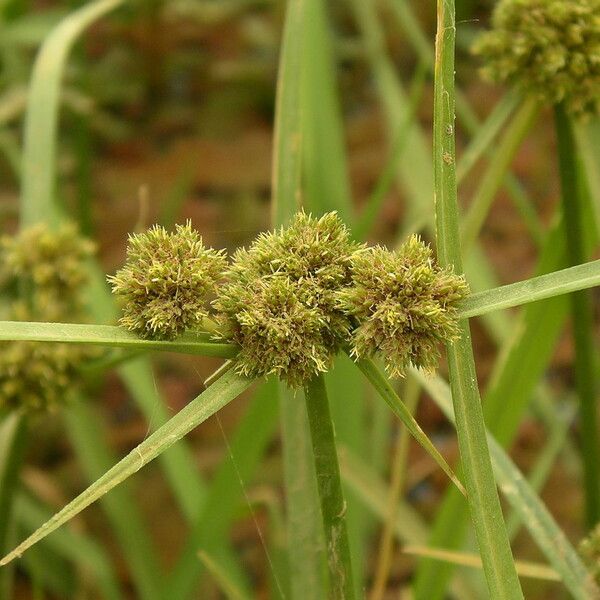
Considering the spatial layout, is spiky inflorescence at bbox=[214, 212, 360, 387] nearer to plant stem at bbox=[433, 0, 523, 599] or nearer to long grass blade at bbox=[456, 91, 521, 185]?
plant stem at bbox=[433, 0, 523, 599]

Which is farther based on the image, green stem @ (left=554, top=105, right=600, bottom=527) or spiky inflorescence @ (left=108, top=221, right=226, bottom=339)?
green stem @ (left=554, top=105, right=600, bottom=527)

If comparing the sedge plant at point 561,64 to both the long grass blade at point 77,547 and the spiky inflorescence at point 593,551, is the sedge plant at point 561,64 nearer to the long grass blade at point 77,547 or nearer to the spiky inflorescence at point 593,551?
the spiky inflorescence at point 593,551

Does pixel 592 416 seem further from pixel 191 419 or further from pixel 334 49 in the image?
pixel 334 49

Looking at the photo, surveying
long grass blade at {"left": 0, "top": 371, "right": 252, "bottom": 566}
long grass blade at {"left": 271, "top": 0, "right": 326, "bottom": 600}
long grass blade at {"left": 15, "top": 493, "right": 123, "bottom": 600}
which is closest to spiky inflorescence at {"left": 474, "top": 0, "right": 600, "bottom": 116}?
long grass blade at {"left": 271, "top": 0, "right": 326, "bottom": 600}

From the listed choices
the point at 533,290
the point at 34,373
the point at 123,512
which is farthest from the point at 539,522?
the point at 123,512

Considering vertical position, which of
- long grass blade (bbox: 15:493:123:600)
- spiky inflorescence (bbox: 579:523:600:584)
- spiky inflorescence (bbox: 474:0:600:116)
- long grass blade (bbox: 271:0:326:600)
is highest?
spiky inflorescence (bbox: 474:0:600:116)

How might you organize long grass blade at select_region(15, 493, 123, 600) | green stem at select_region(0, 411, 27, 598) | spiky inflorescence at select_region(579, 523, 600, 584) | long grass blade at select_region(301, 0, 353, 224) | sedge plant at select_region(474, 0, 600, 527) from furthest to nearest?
long grass blade at select_region(15, 493, 123, 600) → long grass blade at select_region(301, 0, 353, 224) → green stem at select_region(0, 411, 27, 598) → sedge plant at select_region(474, 0, 600, 527) → spiky inflorescence at select_region(579, 523, 600, 584)

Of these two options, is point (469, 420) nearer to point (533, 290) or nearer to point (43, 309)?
point (533, 290)

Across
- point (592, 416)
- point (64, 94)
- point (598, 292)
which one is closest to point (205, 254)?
point (592, 416)
